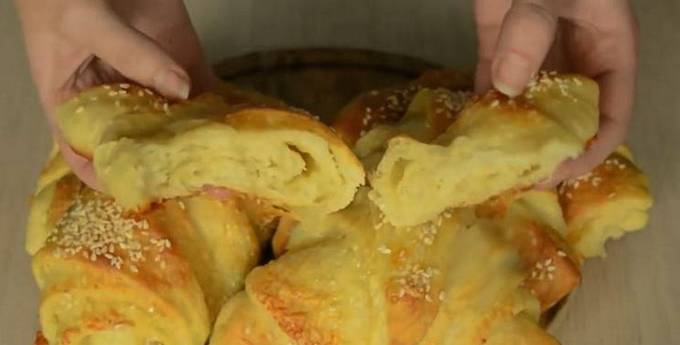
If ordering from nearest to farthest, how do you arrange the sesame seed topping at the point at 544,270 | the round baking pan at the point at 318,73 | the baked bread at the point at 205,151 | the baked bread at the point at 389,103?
the baked bread at the point at 205,151 < the sesame seed topping at the point at 544,270 < the baked bread at the point at 389,103 < the round baking pan at the point at 318,73

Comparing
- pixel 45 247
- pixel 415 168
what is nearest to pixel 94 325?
pixel 45 247

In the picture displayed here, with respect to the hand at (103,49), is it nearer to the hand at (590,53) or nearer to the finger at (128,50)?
the finger at (128,50)

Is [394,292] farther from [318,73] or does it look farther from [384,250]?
[318,73]

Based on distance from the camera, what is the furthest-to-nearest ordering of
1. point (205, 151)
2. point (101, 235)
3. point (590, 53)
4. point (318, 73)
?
point (318, 73), point (590, 53), point (101, 235), point (205, 151)

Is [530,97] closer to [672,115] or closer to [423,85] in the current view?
[423,85]

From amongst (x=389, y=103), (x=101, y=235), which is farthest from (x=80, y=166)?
(x=389, y=103)

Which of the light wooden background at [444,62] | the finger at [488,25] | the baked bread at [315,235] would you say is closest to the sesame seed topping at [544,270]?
the baked bread at [315,235]
